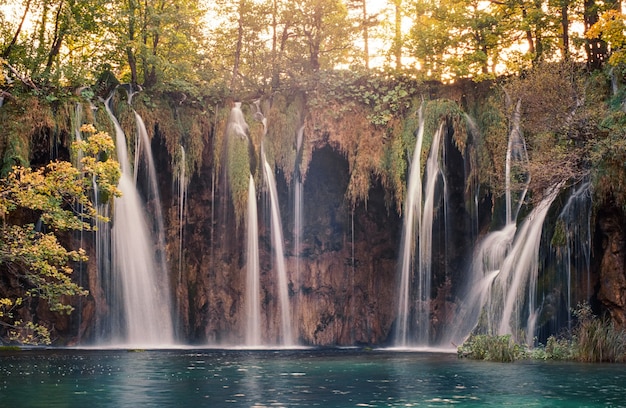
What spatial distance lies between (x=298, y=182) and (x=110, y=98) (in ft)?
22.9

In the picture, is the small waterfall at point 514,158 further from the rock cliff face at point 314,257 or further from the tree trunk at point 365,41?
the tree trunk at point 365,41

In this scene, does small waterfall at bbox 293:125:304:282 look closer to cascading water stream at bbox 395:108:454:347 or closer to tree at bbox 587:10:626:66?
cascading water stream at bbox 395:108:454:347

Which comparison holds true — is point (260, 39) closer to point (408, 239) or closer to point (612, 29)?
point (408, 239)

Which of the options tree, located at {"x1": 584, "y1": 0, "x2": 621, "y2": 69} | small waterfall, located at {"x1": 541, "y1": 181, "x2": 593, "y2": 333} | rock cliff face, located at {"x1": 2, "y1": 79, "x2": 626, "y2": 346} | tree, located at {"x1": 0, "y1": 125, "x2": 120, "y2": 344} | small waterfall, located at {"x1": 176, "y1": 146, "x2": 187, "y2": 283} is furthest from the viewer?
small waterfall, located at {"x1": 176, "y1": 146, "x2": 187, "y2": 283}

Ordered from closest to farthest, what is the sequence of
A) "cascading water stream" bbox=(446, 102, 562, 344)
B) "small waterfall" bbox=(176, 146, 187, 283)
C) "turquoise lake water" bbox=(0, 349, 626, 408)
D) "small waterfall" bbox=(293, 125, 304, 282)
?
1. "turquoise lake water" bbox=(0, 349, 626, 408)
2. "cascading water stream" bbox=(446, 102, 562, 344)
3. "small waterfall" bbox=(176, 146, 187, 283)
4. "small waterfall" bbox=(293, 125, 304, 282)

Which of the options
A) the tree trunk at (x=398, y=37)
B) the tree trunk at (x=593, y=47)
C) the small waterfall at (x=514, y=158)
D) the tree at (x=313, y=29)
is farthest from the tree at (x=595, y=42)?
the tree at (x=313, y=29)

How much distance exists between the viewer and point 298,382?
13.2 metres

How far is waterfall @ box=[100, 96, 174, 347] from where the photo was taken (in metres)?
24.5

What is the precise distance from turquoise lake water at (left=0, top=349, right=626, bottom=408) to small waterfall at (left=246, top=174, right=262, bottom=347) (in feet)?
24.0

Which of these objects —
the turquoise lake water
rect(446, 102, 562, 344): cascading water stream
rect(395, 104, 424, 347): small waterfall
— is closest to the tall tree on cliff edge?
rect(395, 104, 424, 347): small waterfall

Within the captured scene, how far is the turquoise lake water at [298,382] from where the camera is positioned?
35.6 feet

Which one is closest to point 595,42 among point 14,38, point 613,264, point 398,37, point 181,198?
point 398,37

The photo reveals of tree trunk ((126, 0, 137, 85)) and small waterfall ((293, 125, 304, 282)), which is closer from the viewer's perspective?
small waterfall ((293, 125, 304, 282))

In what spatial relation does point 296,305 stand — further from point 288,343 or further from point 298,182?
point 298,182
